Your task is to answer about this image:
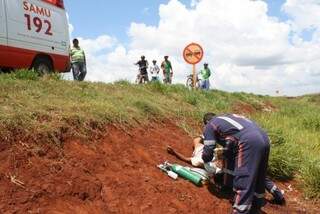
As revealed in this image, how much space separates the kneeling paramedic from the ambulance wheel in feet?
20.4

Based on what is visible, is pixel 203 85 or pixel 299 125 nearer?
pixel 299 125

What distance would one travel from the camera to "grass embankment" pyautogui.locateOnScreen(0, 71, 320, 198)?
805cm

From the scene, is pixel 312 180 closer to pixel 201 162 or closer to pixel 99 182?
pixel 201 162

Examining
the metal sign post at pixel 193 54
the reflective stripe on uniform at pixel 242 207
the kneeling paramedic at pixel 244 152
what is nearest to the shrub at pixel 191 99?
the metal sign post at pixel 193 54

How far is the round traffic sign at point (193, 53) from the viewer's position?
57.3 feet

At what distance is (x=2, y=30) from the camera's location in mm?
11906

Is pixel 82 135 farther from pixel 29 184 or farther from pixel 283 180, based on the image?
pixel 283 180

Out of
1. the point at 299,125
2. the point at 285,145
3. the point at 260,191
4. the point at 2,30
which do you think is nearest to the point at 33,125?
the point at 260,191

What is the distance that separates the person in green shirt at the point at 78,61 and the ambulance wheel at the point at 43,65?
200cm

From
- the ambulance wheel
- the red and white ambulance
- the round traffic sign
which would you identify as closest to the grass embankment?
the red and white ambulance

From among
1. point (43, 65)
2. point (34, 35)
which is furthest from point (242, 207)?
point (43, 65)

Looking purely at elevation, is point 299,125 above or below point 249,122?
below

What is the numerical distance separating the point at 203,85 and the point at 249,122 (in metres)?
14.3

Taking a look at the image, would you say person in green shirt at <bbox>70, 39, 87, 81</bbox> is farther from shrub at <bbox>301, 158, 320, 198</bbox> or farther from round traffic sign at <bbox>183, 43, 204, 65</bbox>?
shrub at <bbox>301, 158, 320, 198</bbox>
